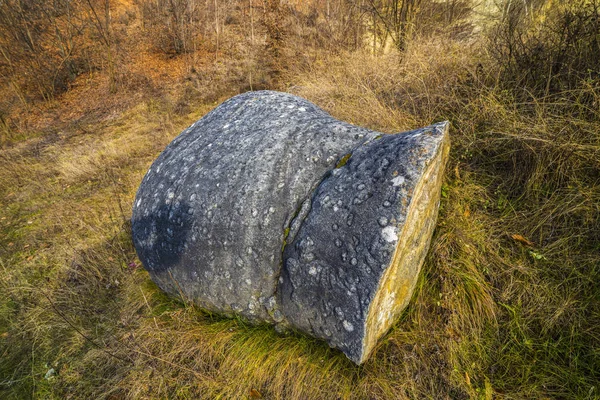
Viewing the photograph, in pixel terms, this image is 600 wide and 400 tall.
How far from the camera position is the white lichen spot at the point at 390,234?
148 centimetres

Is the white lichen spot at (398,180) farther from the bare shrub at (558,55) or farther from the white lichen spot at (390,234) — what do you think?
the bare shrub at (558,55)

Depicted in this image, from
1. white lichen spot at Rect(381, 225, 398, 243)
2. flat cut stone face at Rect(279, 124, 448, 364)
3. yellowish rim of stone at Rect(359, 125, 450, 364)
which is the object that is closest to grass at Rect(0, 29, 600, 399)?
yellowish rim of stone at Rect(359, 125, 450, 364)

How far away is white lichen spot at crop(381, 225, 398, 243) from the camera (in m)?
1.48

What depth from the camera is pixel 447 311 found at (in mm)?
1893

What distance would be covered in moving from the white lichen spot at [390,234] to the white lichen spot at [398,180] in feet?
0.71

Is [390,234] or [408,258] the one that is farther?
[408,258]

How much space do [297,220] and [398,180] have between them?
0.60m

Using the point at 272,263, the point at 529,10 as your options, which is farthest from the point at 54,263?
the point at 529,10

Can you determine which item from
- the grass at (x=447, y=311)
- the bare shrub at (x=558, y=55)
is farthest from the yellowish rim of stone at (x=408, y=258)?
the bare shrub at (x=558, y=55)

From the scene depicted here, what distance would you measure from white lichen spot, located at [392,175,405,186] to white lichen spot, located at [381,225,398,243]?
22cm

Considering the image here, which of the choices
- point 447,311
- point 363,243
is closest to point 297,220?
point 363,243

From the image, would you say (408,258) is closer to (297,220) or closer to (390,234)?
(390,234)

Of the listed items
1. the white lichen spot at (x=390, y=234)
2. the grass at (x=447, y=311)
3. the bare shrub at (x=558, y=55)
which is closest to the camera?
the white lichen spot at (x=390, y=234)

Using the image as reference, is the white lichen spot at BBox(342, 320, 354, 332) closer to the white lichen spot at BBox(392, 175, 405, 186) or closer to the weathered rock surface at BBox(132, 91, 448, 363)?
A: the weathered rock surface at BBox(132, 91, 448, 363)
